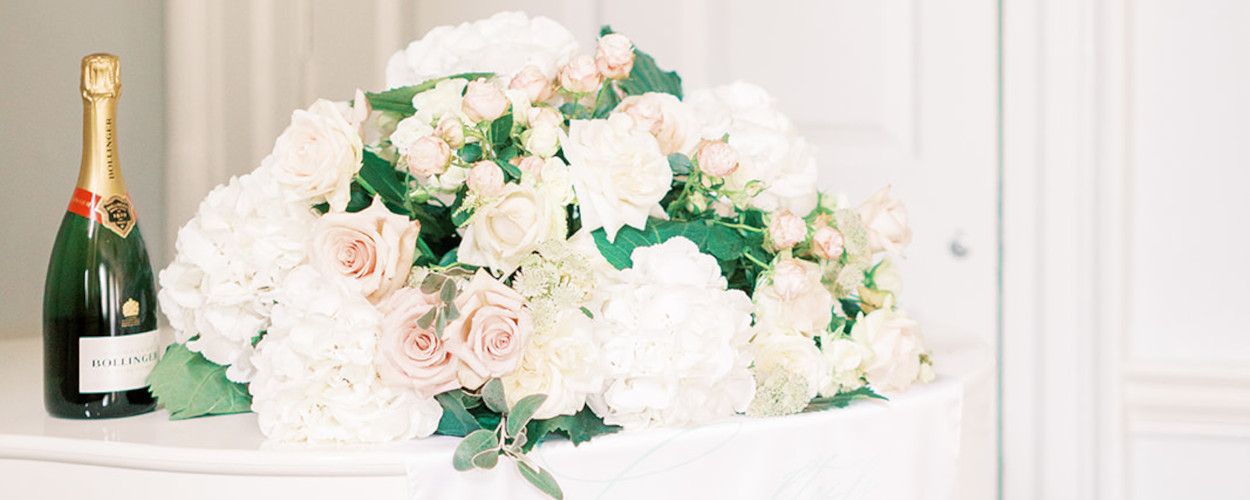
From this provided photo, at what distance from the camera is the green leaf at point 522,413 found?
0.66 metres

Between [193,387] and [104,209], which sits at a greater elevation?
[104,209]

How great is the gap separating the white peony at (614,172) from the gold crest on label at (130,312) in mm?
387

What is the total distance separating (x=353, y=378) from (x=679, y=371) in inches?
9.3

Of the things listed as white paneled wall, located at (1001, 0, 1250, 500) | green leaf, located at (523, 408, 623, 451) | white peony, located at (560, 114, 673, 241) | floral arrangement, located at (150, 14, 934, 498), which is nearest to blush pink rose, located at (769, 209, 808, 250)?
floral arrangement, located at (150, 14, 934, 498)

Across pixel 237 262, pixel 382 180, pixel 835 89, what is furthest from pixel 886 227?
pixel 835 89

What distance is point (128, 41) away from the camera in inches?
61.8

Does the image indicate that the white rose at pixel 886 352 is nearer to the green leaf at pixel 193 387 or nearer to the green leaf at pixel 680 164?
the green leaf at pixel 680 164

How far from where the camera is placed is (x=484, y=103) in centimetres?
72

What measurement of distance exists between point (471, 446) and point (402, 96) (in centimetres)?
32

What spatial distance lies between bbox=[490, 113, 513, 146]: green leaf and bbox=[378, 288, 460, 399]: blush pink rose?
5.9 inches

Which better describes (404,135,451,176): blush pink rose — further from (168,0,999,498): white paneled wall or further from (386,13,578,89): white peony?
(168,0,999,498): white paneled wall

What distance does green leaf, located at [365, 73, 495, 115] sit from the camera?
799mm

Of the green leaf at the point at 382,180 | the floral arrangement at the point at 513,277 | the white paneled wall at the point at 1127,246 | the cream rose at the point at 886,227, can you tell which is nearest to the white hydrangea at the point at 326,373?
the floral arrangement at the point at 513,277

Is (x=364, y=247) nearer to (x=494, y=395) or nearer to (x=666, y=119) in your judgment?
→ (x=494, y=395)
